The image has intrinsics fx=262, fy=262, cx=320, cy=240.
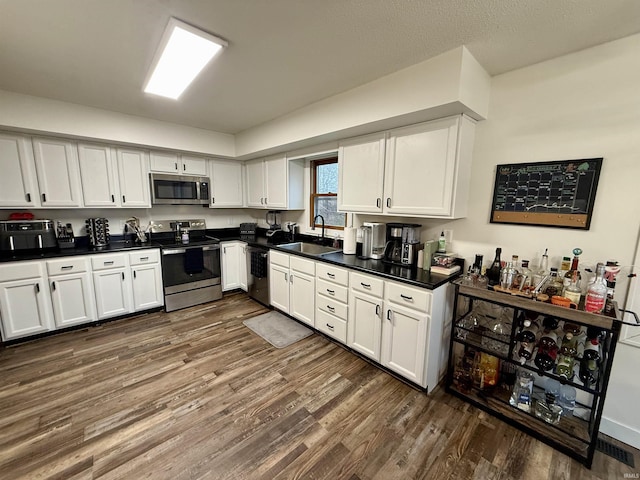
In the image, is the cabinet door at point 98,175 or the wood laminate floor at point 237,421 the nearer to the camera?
the wood laminate floor at point 237,421

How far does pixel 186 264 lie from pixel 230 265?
26.0 inches

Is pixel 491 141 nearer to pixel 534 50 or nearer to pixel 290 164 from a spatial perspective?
pixel 534 50

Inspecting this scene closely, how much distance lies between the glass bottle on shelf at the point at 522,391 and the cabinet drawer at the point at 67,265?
14.0 feet

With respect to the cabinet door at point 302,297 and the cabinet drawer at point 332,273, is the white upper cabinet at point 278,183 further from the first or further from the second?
the cabinet drawer at point 332,273

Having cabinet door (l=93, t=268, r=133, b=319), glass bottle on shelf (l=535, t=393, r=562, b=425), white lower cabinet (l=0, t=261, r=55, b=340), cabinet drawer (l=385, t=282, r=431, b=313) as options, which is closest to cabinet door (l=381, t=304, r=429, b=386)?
cabinet drawer (l=385, t=282, r=431, b=313)

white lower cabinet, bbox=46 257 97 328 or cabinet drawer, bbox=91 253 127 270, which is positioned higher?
cabinet drawer, bbox=91 253 127 270

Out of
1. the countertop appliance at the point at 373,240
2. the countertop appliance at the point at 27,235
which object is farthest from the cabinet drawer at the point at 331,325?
the countertop appliance at the point at 27,235

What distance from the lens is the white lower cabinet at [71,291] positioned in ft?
9.21

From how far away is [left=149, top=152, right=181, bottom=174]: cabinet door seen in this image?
3.53m

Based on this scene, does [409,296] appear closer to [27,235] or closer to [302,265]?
[302,265]

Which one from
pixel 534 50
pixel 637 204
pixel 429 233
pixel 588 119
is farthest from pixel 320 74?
pixel 637 204

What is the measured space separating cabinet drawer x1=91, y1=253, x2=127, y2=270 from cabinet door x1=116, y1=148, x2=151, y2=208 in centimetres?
69

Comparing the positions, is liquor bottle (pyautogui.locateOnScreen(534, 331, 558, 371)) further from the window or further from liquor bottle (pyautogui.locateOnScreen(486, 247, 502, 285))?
the window

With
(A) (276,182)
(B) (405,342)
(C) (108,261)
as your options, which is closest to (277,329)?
(B) (405,342)
